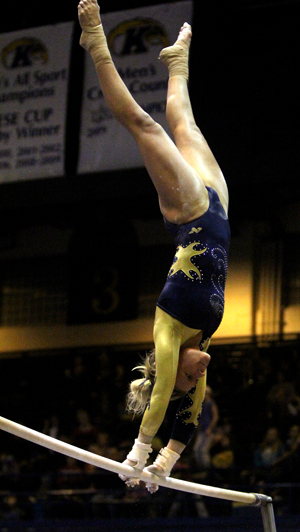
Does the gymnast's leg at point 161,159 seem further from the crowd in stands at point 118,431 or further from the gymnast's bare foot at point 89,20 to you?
the crowd in stands at point 118,431

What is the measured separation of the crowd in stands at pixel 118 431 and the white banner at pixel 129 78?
3405mm

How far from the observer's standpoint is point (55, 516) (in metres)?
9.82

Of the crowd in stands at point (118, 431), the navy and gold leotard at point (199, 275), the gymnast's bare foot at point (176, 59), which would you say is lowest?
the crowd in stands at point (118, 431)

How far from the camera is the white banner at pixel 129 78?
10812mm

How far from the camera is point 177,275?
200 inches

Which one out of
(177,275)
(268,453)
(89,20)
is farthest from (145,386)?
(268,453)

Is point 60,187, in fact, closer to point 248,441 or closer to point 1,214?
point 1,214

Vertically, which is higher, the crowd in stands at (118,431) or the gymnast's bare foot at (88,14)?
the gymnast's bare foot at (88,14)

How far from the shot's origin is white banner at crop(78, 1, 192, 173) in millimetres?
10812

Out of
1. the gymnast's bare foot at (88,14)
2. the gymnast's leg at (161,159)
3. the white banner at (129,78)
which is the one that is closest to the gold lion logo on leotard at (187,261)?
the gymnast's leg at (161,159)

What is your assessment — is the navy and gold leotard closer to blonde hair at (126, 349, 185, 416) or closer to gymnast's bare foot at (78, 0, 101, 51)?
blonde hair at (126, 349, 185, 416)

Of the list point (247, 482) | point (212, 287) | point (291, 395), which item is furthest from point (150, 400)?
point (291, 395)

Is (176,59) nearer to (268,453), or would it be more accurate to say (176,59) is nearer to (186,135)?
(186,135)

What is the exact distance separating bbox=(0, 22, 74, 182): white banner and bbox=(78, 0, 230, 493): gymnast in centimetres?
592
